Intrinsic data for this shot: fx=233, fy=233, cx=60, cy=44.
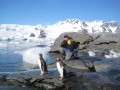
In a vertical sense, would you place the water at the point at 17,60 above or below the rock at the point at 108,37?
below

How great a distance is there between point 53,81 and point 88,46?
21316 millimetres

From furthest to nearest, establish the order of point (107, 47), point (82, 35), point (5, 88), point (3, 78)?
point (82, 35)
point (107, 47)
point (3, 78)
point (5, 88)

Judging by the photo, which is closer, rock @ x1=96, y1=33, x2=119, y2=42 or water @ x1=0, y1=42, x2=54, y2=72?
water @ x1=0, y1=42, x2=54, y2=72

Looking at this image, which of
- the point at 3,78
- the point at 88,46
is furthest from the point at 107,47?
the point at 3,78

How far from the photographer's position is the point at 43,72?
1216 centimetres

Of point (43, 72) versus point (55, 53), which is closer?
point (43, 72)

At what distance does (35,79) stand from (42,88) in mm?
796

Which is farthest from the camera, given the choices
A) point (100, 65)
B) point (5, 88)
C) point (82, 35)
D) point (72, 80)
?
point (82, 35)

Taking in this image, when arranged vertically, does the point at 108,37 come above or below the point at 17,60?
above

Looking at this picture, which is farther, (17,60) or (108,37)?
(108,37)

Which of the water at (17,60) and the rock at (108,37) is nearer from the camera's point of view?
the water at (17,60)

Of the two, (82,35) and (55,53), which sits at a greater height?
(82,35)

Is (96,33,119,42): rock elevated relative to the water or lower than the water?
elevated

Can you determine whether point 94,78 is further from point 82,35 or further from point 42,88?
point 82,35
